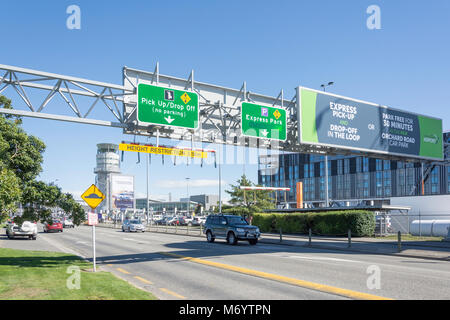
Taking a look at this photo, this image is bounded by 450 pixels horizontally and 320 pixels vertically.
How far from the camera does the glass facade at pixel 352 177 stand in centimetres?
8569

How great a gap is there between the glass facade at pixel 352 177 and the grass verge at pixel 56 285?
7571 cm

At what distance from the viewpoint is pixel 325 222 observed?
112ft

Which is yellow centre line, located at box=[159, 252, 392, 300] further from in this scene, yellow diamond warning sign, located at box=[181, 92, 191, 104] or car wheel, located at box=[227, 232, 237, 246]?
car wheel, located at box=[227, 232, 237, 246]

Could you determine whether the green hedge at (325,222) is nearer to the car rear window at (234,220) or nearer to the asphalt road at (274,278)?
the car rear window at (234,220)

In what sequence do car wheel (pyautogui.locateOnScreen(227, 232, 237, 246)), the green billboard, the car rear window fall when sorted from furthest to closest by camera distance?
the car rear window, car wheel (pyautogui.locateOnScreen(227, 232, 237, 246)), the green billboard

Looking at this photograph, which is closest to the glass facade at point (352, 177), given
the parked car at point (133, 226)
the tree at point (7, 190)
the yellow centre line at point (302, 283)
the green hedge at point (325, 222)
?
the green hedge at point (325, 222)

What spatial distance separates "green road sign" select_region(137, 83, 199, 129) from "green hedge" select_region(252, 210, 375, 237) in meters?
18.6

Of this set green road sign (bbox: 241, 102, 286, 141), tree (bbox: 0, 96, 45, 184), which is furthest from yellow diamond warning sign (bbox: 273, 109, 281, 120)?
tree (bbox: 0, 96, 45, 184)

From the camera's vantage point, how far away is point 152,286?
10.6 m

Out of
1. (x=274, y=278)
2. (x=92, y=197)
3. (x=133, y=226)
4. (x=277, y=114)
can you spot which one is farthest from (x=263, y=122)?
(x=133, y=226)

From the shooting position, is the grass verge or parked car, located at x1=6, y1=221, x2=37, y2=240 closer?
the grass verge

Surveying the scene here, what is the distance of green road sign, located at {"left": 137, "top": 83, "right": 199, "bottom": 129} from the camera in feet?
56.9

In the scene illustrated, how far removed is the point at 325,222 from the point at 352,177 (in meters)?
68.9

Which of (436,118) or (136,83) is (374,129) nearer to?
(436,118)
